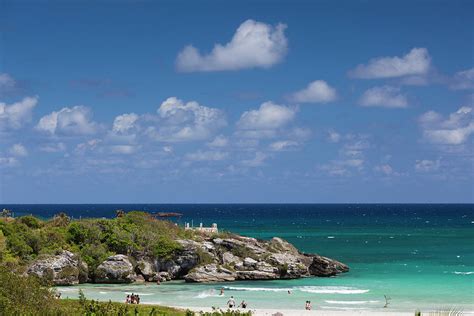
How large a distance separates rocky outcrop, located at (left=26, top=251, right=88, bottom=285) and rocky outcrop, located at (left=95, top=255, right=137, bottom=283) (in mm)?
1588

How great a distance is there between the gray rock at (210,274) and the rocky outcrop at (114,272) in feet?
20.7

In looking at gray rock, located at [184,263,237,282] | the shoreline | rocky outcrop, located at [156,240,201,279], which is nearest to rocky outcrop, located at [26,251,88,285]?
rocky outcrop, located at [156,240,201,279]

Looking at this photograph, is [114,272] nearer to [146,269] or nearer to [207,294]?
[146,269]

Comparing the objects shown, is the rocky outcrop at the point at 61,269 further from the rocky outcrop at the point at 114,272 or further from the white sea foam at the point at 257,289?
the white sea foam at the point at 257,289

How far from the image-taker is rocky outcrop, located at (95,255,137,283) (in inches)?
2805

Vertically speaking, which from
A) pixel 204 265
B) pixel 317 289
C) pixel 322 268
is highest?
pixel 204 265

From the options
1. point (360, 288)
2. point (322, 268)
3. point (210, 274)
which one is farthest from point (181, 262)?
point (360, 288)

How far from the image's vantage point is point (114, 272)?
71188mm

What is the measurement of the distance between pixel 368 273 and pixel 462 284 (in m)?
12.7

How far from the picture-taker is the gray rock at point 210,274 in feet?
241

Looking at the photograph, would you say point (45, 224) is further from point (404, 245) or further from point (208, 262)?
point (404, 245)

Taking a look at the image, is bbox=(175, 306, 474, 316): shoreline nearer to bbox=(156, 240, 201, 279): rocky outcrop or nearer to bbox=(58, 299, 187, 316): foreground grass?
bbox=(58, 299, 187, 316): foreground grass

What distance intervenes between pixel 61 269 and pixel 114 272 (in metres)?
5.50

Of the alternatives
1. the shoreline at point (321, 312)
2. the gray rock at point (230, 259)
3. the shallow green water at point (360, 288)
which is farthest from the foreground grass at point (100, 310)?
the gray rock at point (230, 259)
